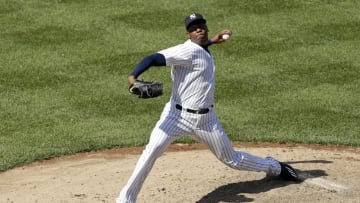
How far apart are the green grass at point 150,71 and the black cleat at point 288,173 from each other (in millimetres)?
1899

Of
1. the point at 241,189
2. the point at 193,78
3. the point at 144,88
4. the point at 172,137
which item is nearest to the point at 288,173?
the point at 241,189

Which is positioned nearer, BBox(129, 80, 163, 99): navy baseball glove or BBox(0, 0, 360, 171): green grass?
BBox(129, 80, 163, 99): navy baseball glove

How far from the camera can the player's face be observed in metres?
7.93

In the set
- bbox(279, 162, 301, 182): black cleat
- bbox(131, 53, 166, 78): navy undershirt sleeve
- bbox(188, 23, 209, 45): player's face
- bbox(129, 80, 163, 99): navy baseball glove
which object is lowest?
bbox(279, 162, 301, 182): black cleat

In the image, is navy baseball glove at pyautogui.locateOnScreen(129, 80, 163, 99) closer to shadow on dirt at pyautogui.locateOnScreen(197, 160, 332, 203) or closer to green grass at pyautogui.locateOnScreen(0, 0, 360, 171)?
shadow on dirt at pyautogui.locateOnScreen(197, 160, 332, 203)

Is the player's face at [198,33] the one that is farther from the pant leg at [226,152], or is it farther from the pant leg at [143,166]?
the pant leg at [143,166]

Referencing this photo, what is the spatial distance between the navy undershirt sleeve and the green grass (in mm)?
3077

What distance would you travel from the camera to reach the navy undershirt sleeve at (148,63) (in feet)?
24.6

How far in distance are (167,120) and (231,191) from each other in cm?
111

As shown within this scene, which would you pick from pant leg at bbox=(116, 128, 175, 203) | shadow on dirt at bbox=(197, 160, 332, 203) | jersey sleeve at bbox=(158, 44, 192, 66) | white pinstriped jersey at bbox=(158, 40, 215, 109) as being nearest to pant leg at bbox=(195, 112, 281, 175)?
shadow on dirt at bbox=(197, 160, 332, 203)

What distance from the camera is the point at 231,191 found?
8.55 meters

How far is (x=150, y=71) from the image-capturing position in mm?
13312

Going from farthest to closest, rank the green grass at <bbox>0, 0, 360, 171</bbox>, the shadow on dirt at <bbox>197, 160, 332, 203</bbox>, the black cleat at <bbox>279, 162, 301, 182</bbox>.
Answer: the green grass at <bbox>0, 0, 360, 171</bbox>
the black cleat at <bbox>279, 162, 301, 182</bbox>
the shadow on dirt at <bbox>197, 160, 332, 203</bbox>

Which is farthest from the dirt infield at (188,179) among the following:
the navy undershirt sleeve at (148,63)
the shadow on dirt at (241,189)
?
the navy undershirt sleeve at (148,63)
